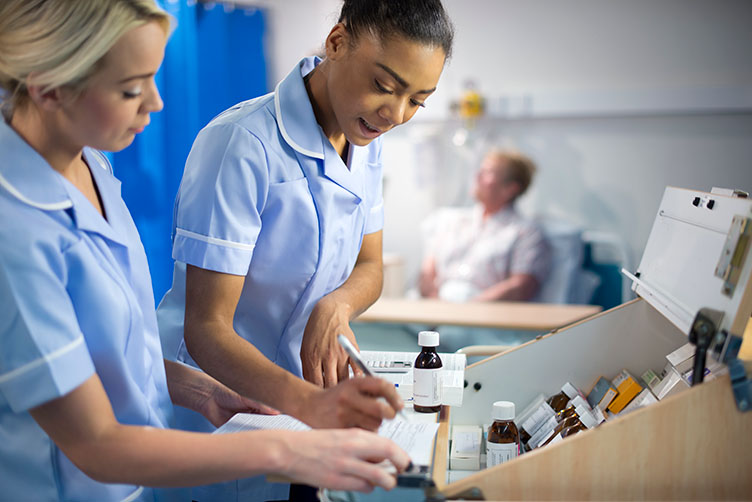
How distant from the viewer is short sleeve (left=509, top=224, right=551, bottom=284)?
4.36m

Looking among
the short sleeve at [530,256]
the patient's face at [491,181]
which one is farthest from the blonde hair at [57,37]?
the patient's face at [491,181]

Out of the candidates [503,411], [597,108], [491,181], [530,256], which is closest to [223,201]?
[503,411]

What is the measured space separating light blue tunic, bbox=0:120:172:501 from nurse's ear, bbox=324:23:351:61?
18.3 inches

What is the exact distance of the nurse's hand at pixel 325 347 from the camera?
124 cm

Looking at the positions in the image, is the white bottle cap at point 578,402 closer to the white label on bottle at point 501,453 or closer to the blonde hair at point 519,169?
the white label on bottle at point 501,453

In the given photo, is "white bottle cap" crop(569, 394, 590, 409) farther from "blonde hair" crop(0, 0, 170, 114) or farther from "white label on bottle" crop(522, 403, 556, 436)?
"blonde hair" crop(0, 0, 170, 114)

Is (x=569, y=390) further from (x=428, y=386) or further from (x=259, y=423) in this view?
(x=259, y=423)

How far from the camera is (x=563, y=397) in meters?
1.47

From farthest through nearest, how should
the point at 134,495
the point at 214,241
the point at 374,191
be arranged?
the point at 374,191, the point at 214,241, the point at 134,495

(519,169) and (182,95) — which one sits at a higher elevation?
(182,95)

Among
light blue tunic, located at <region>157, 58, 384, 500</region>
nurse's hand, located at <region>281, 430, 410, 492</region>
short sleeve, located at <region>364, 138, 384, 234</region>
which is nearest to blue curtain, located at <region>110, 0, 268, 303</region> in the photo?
short sleeve, located at <region>364, 138, 384, 234</region>

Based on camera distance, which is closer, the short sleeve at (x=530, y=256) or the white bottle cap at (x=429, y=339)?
the white bottle cap at (x=429, y=339)

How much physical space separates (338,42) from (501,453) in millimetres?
828

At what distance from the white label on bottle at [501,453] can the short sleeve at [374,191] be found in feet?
1.93
